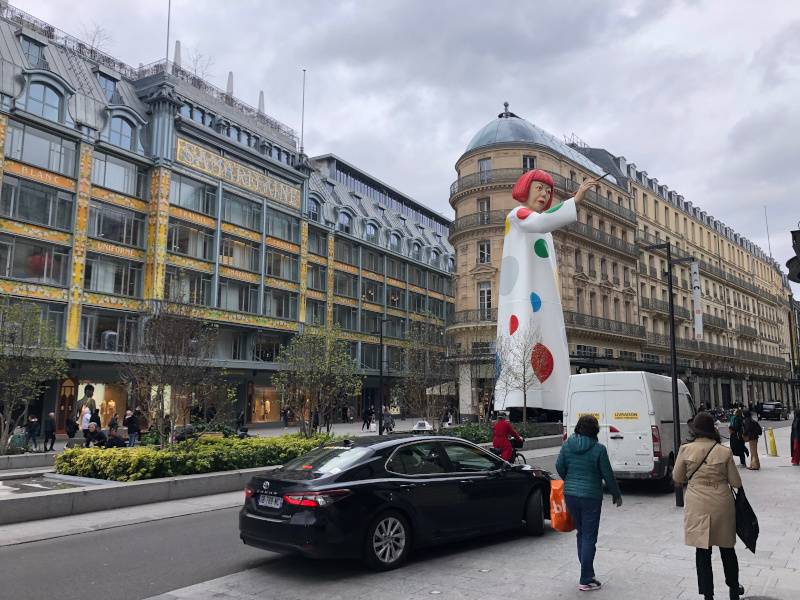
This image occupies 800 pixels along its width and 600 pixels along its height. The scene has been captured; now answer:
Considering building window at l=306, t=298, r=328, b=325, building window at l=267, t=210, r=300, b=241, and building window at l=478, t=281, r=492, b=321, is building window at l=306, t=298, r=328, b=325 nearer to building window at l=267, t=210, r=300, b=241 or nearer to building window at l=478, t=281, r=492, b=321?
building window at l=267, t=210, r=300, b=241

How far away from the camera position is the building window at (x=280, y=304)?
44188 mm

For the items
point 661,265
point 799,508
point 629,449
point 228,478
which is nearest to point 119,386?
point 228,478

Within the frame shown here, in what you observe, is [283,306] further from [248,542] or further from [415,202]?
[248,542]

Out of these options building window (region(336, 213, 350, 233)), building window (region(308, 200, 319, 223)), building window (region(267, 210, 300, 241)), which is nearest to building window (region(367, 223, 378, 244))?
building window (region(336, 213, 350, 233))

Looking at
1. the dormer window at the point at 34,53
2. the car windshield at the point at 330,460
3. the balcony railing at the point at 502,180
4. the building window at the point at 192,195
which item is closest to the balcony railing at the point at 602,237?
the balcony railing at the point at 502,180

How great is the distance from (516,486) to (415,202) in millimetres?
67377

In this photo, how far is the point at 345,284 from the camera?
2148 inches

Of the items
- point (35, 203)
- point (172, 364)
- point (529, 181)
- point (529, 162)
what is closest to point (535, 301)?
point (529, 181)

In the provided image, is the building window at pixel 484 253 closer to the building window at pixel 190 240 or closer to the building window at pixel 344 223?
the building window at pixel 344 223

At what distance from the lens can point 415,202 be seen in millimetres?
74500

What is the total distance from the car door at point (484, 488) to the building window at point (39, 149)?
30.2 metres

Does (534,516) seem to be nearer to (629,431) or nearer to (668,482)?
(629,431)

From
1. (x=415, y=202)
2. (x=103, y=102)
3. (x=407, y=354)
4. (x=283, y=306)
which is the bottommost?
(x=407, y=354)

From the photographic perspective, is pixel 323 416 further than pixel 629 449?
Yes
